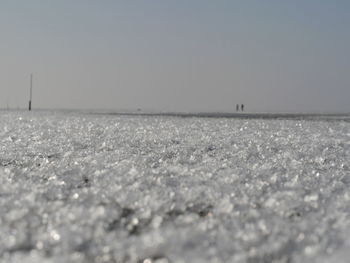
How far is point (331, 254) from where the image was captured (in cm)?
174

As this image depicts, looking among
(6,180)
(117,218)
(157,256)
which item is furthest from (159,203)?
(6,180)

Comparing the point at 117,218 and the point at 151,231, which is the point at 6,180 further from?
the point at 151,231

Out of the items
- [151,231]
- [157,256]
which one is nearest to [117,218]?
[151,231]

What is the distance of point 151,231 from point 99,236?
25 centimetres

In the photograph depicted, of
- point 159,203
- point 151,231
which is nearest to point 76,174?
point 159,203

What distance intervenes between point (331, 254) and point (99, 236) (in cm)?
97

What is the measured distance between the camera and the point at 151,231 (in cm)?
204

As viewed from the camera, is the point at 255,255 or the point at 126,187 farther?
the point at 126,187

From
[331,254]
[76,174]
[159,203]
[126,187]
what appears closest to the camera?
[331,254]

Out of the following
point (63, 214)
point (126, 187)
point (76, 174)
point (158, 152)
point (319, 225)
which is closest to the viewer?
point (319, 225)

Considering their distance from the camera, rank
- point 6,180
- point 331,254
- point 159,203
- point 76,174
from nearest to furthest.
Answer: point 331,254 < point 159,203 < point 6,180 < point 76,174

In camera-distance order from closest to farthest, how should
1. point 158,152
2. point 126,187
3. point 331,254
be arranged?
point 331,254 → point 126,187 → point 158,152

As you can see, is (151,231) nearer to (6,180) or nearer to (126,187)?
(126,187)

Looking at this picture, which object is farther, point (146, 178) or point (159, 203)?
point (146, 178)
